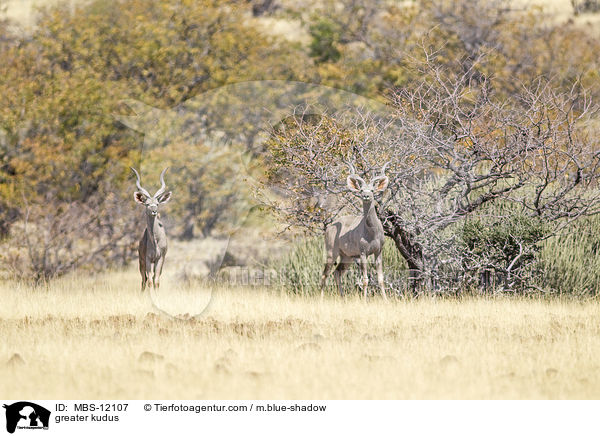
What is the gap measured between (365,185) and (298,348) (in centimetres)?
409

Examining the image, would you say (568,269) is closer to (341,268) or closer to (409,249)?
(409,249)

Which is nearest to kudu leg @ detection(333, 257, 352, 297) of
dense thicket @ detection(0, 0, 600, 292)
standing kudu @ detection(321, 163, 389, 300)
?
standing kudu @ detection(321, 163, 389, 300)

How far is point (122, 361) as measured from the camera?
29.2 ft

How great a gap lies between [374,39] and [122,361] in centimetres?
2753

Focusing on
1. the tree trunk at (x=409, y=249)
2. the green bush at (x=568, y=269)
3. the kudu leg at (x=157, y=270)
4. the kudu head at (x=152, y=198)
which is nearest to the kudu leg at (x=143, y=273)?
the kudu leg at (x=157, y=270)

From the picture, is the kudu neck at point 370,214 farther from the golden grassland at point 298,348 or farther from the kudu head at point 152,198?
the kudu head at point 152,198

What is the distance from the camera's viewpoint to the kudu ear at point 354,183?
1301cm

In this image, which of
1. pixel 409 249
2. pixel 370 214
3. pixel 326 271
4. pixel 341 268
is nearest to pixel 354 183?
pixel 370 214
